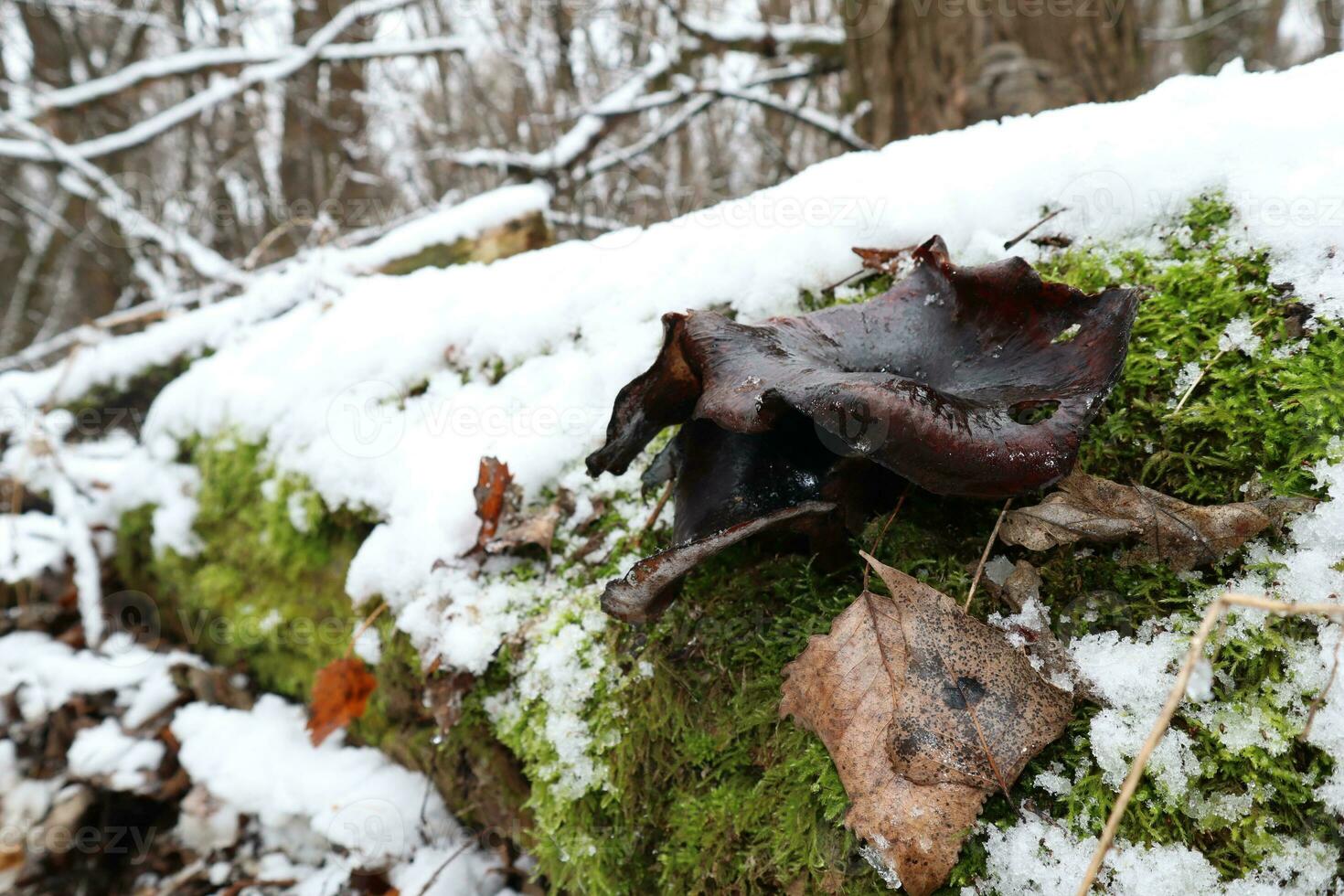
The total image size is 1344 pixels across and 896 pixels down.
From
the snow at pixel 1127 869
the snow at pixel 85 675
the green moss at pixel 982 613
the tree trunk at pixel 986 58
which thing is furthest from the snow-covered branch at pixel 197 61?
the snow at pixel 1127 869

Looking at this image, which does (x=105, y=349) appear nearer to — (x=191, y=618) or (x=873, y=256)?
(x=191, y=618)

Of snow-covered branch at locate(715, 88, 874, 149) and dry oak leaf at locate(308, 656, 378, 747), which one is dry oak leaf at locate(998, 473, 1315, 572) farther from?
snow-covered branch at locate(715, 88, 874, 149)

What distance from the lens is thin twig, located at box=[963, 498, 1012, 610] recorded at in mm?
1191

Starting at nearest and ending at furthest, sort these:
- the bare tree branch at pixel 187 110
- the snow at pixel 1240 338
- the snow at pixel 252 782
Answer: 1. the snow at pixel 1240 338
2. the snow at pixel 252 782
3. the bare tree branch at pixel 187 110

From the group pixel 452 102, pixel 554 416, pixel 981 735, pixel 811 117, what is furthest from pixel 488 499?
pixel 452 102

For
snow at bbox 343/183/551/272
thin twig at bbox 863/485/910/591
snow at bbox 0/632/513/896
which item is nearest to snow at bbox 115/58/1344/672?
snow at bbox 0/632/513/896

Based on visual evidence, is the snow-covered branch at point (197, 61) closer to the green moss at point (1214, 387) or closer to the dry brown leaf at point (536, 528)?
the dry brown leaf at point (536, 528)

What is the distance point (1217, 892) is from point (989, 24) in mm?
5063

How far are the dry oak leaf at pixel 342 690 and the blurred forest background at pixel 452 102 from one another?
245 centimetres

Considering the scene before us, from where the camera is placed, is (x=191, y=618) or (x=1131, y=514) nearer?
(x=1131, y=514)

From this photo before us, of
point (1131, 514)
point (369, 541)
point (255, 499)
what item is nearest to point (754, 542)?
point (1131, 514)

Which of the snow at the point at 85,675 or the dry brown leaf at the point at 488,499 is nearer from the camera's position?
the dry brown leaf at the point at 488,499

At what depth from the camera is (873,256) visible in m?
1.86

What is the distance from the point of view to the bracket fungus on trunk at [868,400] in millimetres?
1044
